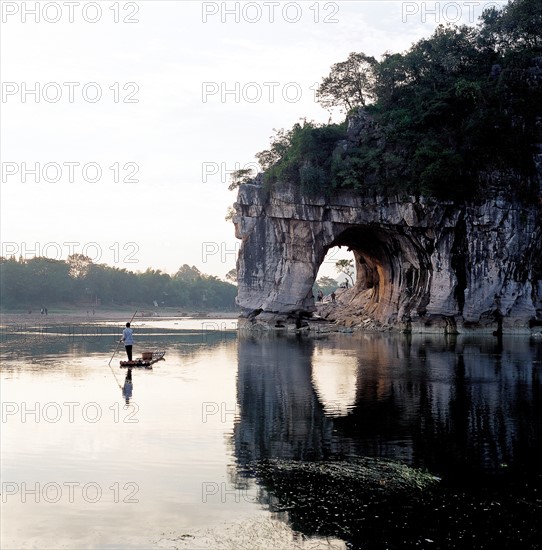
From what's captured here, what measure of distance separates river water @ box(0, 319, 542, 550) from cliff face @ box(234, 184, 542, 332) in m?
27.7

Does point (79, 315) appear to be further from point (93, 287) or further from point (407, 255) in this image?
point (407, 255)

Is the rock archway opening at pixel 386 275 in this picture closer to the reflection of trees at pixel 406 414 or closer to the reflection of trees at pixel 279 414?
the reflection of trees at pixel 406 414

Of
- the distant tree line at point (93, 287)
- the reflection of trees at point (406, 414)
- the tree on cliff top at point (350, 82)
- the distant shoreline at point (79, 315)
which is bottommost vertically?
the distant shoreline at point (79, 315)

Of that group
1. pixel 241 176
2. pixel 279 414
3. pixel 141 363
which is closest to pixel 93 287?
pixel 241 176

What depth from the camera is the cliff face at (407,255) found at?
173 feet

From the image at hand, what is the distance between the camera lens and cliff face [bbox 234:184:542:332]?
52594mm

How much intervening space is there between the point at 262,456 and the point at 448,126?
45.9 meters

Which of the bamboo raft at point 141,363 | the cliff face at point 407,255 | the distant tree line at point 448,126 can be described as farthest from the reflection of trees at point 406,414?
the distant tree line at point 448,126

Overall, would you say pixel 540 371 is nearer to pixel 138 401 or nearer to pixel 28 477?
pixel 138 401

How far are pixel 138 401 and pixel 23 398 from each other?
10.2 ft

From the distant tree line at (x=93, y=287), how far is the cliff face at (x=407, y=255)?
56253mm

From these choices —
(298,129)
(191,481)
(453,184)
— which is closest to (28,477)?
(191,481)

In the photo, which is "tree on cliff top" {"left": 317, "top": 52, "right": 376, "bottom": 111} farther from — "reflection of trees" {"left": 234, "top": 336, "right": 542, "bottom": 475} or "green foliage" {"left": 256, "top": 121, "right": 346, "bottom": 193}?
"reflection of trees" {"left": 234, "top": 336, "right": 542, "bottom": 475}

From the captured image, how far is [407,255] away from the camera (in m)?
57.5
